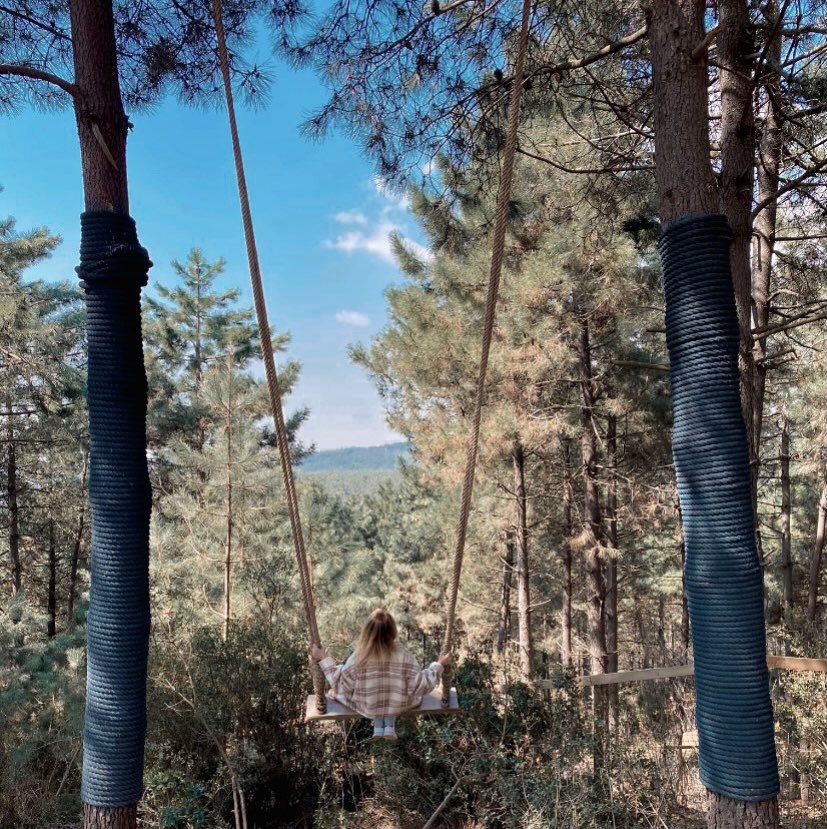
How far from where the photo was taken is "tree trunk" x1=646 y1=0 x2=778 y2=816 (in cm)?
189

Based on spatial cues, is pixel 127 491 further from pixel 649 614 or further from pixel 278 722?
pixel 649 614

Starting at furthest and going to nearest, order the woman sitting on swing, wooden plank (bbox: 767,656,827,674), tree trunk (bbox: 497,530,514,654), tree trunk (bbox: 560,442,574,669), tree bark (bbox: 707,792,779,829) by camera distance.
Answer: tree trunk (bbox: 497,530,514,654) → tree trunk (bbox: 560,442,574,669) → wooden plank (bbox: 767,656,827,674) → the woman sitting on swing → tree bark (bbox: 707,792,779,829)

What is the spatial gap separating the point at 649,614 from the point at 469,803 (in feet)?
59.1

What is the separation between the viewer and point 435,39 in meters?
2.95

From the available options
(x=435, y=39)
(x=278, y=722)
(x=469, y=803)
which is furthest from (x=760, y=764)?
(x=435, y=39)

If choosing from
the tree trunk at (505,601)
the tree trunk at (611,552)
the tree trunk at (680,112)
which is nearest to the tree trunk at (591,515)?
the tree trunk at (611,552)

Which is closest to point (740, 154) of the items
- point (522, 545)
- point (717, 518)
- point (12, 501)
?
point (717, 518)

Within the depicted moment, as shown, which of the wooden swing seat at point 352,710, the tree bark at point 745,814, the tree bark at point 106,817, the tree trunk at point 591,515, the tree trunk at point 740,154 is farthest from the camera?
the tree trunk at point 591,515

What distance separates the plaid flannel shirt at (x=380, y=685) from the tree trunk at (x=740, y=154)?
5.25 feet

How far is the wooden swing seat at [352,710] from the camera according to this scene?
83.8 inches

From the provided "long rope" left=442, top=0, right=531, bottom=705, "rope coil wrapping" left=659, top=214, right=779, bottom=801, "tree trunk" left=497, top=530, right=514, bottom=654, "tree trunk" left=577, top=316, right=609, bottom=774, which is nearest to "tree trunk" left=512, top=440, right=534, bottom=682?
"tree trunk" left=577, top=316, right=609, bottom=774

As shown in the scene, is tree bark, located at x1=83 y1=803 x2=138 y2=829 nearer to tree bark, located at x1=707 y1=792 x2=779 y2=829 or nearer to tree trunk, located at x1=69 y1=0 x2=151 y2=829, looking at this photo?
tree trunk, located at x1=69 y1=0 x2=151 y2=829

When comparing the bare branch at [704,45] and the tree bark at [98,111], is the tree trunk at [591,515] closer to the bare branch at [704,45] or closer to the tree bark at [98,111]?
the bare branch at [704,45]

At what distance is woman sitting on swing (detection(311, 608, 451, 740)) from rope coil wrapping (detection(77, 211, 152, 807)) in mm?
595
